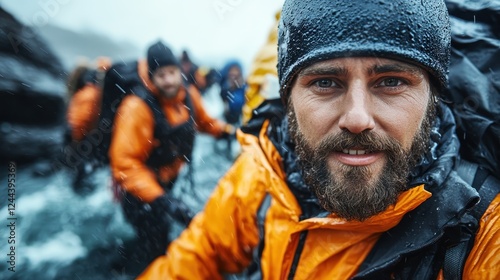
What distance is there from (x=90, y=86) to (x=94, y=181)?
5.15 ft

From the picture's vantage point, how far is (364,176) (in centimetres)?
147

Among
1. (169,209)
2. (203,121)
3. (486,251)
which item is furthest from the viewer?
(203,121)

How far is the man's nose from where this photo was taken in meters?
1.39

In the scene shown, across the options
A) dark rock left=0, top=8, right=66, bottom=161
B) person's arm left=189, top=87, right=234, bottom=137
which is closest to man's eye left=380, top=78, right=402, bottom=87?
person's arm left=189, top=87, right=234, bottom=137

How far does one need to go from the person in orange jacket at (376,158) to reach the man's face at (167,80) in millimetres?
2635

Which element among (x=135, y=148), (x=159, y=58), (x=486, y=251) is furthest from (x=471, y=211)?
(x=159, y=58)

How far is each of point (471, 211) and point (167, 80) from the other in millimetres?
3448

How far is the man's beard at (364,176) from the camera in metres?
1.45

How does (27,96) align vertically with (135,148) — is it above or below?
below

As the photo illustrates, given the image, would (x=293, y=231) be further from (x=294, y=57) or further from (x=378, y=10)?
(x=378, y=10)

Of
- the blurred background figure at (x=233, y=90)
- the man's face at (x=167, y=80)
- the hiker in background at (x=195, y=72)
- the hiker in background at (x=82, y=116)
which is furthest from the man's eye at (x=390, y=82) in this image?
the hiker in background at (x=195, y=72)

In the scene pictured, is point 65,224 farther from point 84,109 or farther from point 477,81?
point 477,81

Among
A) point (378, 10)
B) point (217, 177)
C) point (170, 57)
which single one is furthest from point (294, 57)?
point (217, 177)

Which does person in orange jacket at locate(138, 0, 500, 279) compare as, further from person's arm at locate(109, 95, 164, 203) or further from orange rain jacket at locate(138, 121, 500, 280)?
person's arm at locate(109, 95, 164, 203)
